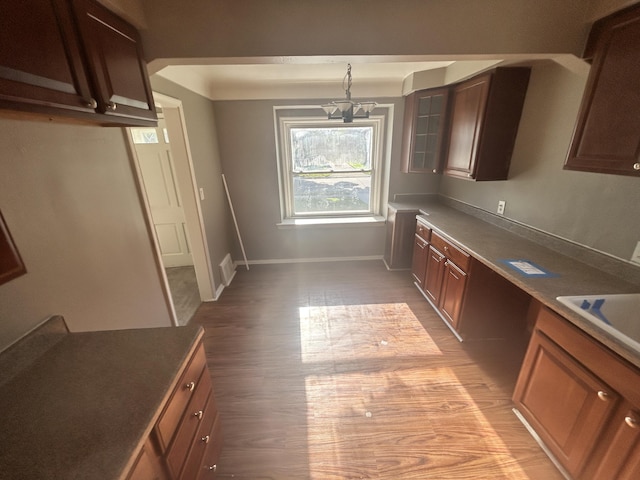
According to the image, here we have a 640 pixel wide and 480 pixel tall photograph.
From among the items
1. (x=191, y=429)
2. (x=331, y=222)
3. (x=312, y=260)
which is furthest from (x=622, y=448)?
(x=312, y=260)

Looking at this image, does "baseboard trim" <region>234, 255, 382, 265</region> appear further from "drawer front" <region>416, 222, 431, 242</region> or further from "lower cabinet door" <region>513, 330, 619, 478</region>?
"lower cabinet door" <region>513, 330, 619, 478</region>

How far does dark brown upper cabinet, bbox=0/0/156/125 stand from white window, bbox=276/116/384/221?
2235 mm

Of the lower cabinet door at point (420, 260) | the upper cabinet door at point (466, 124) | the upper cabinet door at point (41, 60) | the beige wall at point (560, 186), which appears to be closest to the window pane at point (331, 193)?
the lower cabinet door at point (420, 260)

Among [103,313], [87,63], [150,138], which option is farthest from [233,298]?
[87,63]

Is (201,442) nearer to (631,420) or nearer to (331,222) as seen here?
(631,420)

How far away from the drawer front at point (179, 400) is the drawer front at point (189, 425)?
0.03 metres

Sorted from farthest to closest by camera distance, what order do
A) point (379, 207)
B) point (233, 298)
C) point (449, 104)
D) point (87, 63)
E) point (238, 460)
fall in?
point (379, 207) → point (233, 298) → point (449, 104) → point (238, 460) → point (87, 63)

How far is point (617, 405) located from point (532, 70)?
2275 mm

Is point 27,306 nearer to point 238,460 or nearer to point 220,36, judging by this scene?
point 238,460

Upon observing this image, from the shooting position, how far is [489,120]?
2150mm

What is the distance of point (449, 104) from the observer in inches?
103

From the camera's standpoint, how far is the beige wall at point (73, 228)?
0.93m

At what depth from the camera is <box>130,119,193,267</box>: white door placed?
3047 millimetres

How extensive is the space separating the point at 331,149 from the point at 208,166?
1577 millimetres
